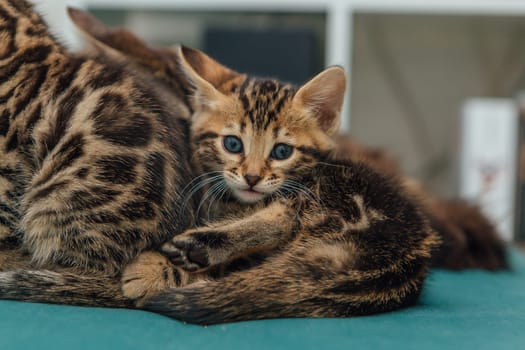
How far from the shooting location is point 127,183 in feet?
4.33

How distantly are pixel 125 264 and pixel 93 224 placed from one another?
0.38ft

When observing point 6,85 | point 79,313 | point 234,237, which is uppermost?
point 6,85

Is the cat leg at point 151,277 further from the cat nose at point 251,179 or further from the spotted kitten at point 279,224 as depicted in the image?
the cat nose at point 251,179

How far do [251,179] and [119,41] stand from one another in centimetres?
86

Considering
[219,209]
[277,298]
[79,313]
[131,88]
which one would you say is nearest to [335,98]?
[219,209]

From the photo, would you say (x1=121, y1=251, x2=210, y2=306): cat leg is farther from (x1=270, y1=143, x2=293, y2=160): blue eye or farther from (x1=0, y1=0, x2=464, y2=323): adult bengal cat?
(x1=270, y1=143, x2=293, y2=160): blue eye

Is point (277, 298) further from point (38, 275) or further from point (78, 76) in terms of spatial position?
point (78, 76)

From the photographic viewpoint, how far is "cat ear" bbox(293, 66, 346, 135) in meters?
1.53

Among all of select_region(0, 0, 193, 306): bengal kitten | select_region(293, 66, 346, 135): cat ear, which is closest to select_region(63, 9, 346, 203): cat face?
select_region(293, 66, 346, 135): cat ear

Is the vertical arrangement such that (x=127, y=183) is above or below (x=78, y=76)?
below

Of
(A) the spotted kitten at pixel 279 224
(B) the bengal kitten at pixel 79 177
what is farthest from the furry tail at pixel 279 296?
(B) the bengal kitten at pixel 79 177

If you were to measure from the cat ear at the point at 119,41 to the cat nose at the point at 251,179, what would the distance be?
69 centimetres

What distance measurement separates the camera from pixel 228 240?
1.27 meters

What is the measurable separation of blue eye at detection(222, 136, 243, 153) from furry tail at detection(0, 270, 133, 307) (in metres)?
0.46
